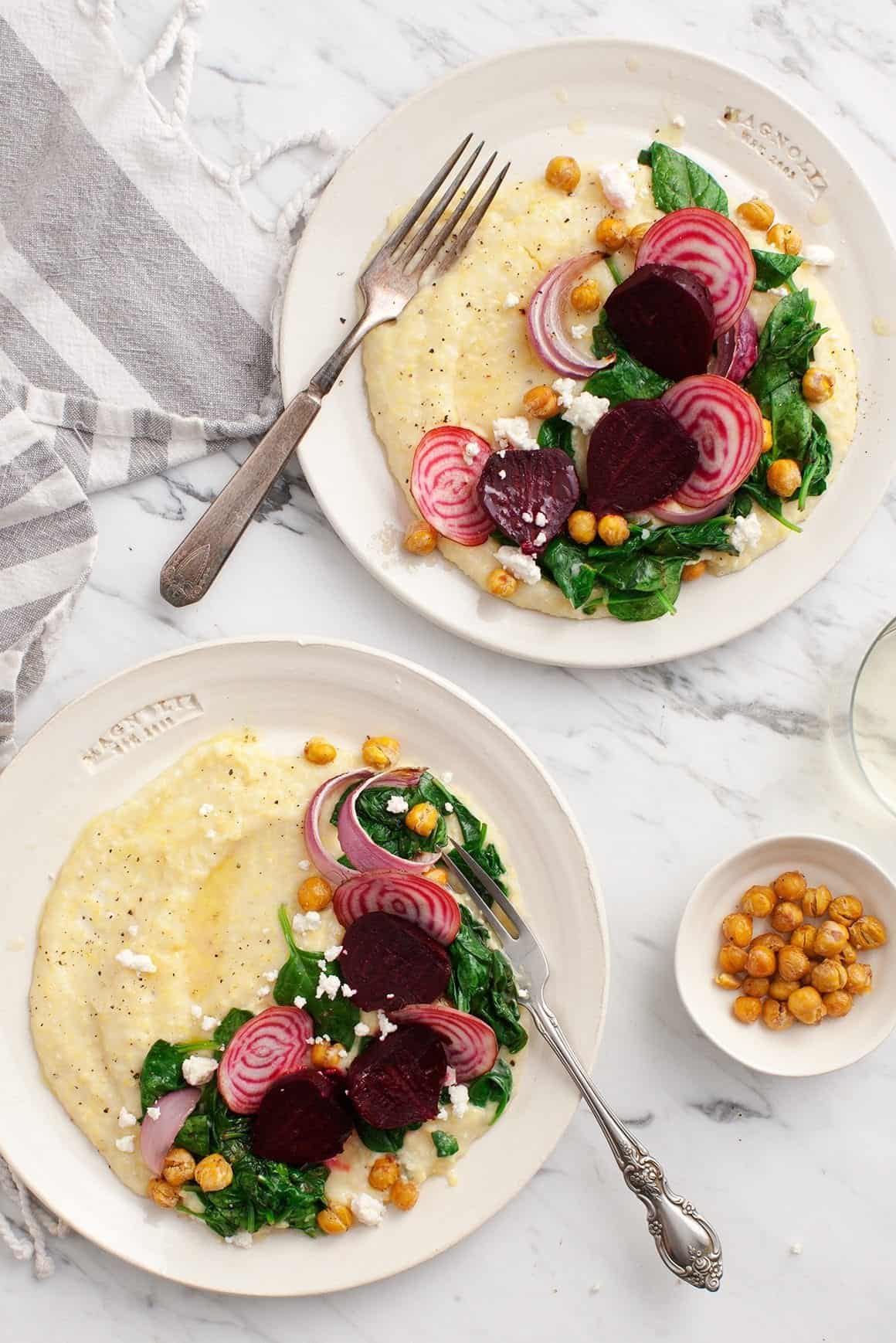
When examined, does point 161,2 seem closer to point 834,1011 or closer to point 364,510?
point 364,510

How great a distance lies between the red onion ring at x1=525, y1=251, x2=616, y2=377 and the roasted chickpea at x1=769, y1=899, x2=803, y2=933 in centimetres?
154

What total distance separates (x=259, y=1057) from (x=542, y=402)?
1840mm

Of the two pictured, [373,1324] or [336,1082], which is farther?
[373,1324]

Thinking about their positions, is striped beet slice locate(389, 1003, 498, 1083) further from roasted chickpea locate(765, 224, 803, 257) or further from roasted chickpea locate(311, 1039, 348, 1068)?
roasted chickpea locate(765, 224, 803, 257)

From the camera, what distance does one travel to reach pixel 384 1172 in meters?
2.96

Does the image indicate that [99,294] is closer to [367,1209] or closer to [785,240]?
[785,240]

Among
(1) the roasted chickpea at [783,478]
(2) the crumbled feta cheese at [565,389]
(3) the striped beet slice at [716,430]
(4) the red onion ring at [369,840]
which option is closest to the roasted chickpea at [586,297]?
(2) the crumbled feta cheese at [565,389]

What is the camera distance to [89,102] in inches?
121

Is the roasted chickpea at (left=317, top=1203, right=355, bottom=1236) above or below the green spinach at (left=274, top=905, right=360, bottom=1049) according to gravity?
below

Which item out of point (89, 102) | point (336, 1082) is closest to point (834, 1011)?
point (336, 1082)

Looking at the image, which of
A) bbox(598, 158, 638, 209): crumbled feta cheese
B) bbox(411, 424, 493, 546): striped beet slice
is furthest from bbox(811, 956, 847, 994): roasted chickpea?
bbox(598, 158, 638, 209): crumbled feta cheese

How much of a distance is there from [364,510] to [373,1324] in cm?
225

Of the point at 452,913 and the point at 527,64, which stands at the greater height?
the point at 527,64

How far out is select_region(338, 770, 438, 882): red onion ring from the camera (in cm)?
291
